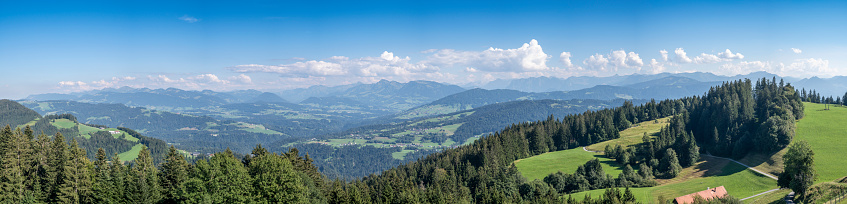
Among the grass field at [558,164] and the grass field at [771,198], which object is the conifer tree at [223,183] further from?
the grass field at [771,198]

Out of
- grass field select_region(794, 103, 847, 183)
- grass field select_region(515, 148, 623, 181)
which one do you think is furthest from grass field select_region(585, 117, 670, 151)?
grass field select_region(794, 103, 847, 183)

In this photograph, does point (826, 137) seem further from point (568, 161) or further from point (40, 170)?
point (40, 170)

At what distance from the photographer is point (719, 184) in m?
84.8

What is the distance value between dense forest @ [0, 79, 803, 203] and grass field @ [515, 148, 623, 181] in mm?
4441

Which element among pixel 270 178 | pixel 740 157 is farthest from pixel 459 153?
pixel 270 178

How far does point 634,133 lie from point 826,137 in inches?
2119

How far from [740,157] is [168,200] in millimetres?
119415

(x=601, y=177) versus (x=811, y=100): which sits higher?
(x=811, y=100)

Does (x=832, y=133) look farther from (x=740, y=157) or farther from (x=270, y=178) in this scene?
(x=270, y=178)

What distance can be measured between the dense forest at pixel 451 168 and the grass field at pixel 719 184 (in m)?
5.53

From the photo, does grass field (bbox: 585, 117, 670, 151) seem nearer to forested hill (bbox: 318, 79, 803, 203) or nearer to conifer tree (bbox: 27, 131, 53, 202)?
forested hill (bbox: 318, 79, 803, 203)

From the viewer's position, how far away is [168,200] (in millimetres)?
52156

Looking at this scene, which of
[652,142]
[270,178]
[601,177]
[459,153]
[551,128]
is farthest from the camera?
[551,128]

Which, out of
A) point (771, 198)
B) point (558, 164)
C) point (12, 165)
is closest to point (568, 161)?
point (558, 164)
